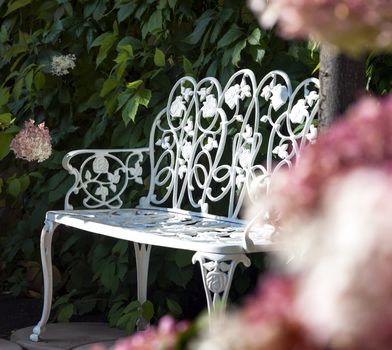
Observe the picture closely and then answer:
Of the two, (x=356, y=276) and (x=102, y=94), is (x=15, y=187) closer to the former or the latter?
(x=102, y=94)

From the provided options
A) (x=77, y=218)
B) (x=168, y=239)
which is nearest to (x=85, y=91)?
(x=77, y=218)

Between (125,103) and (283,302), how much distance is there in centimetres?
341

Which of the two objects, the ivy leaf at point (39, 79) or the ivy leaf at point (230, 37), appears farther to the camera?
the ivy leaf at point (39, 79)

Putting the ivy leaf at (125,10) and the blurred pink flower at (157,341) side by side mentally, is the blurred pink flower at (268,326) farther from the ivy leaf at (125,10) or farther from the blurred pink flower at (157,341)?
the ivy leaf at (125,10)

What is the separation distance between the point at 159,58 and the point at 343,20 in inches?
125

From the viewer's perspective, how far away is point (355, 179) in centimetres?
54

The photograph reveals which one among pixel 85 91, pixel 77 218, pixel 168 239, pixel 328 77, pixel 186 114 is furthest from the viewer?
pixel 85 91

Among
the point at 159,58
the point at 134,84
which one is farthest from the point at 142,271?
the point at 159,58

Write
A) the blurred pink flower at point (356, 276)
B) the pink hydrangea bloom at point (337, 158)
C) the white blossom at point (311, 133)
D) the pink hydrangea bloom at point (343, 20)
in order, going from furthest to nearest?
the white blossom at point (311, 133), the pink hydrangea bloom at point (343, 20), the pink hydrangea bloom at point (337, 158), the blurred pink flower at point (356, 276)

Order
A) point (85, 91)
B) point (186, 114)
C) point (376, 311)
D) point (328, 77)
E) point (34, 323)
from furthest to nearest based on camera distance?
point (85, 91) → point (34, 323) → point (186, 114) → point (328, 77) → point (376, 311)

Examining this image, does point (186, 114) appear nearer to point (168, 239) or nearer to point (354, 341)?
point (168, 239)

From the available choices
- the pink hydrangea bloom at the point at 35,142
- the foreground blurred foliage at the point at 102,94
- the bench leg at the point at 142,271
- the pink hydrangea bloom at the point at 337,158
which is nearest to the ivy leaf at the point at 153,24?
the foreground blurred foliage at the point at 102,94

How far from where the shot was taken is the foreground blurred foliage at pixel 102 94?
3.76 metres

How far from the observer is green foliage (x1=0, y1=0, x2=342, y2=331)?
3768 millimetres
